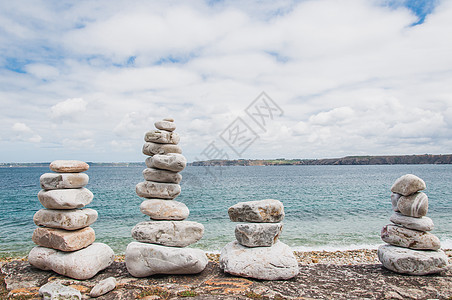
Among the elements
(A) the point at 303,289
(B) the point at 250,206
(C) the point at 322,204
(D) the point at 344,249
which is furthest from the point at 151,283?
(C) the point at 322,204

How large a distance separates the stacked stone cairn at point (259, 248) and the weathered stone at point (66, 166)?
4592mm

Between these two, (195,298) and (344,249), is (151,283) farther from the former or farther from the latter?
(344,249)

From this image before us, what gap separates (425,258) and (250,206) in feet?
15.8

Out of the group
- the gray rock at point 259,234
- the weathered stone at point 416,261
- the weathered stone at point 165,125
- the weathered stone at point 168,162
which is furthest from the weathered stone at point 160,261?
the weathered stone at point 416,261

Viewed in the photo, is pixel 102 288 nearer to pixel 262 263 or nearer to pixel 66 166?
pixel 66 166

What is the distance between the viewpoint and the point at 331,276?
8.22m

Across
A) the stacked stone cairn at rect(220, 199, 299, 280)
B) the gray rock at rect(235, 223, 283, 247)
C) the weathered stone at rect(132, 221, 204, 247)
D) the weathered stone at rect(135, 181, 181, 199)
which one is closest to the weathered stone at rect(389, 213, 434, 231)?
the stacked stone cairn at rect(220, 199, 299, 280)

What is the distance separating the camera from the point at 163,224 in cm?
859

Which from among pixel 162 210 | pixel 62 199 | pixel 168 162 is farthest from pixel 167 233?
pixel 62 199

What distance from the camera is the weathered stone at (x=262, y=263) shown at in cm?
781

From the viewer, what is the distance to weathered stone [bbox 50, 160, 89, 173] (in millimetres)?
8594

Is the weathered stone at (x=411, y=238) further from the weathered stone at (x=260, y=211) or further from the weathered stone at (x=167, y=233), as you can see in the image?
the weathered stone at (x=167, y=233)

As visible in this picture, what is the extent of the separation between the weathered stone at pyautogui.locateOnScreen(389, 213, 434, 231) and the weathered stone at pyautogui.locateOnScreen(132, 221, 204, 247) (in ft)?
19.3

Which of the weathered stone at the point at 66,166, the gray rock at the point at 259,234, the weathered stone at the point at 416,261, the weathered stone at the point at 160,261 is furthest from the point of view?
the weathered stone at the point at 66,166
